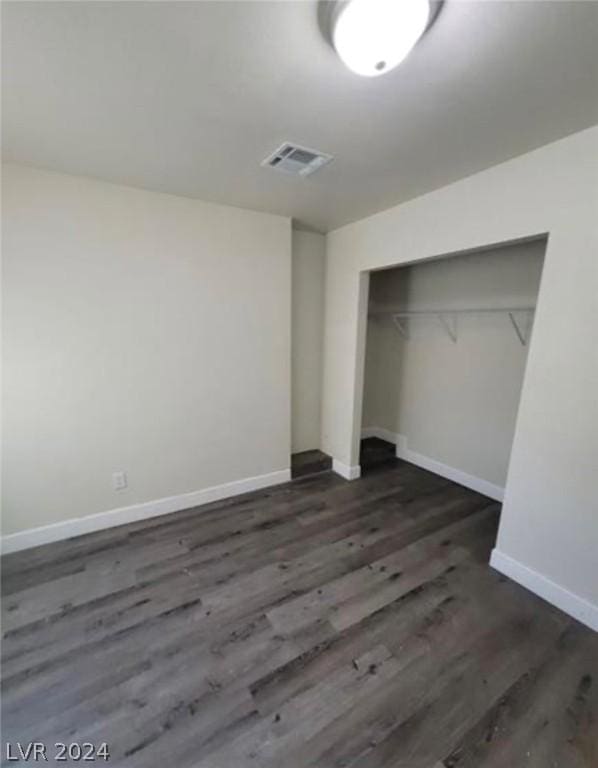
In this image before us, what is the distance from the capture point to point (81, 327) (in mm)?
2221

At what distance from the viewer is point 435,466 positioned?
3387mm

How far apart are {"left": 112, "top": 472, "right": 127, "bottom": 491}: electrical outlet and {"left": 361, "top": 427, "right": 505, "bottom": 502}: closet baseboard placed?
8.99ft

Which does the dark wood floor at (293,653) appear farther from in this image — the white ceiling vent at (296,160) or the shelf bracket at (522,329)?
the white ceiling vent at (296,160)

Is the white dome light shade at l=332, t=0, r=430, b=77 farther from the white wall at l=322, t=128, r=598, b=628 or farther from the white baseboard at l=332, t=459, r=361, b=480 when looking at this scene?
the white baseboard at l=332, t=459, r=361, b=480

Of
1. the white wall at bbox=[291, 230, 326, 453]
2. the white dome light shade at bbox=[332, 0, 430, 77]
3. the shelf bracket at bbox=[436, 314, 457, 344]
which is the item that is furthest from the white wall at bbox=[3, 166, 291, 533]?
the white dome light shade at bbox=[332, 0, 430, 77]

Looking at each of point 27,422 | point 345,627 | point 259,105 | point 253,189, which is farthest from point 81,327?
point 345,627

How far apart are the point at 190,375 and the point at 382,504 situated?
190cm

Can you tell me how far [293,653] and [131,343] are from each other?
210cm

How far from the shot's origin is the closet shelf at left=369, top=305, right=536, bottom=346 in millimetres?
2623

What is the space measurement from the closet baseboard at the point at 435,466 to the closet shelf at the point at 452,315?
1191mm

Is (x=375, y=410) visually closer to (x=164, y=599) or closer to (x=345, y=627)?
(x=345, y=627)

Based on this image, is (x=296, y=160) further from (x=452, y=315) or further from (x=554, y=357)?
(x=452, y=315)

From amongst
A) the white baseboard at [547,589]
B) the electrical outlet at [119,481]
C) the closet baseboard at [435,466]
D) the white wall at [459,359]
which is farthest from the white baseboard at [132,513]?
the white baseboard at [547,589]

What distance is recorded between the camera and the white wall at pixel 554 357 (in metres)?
1.61
